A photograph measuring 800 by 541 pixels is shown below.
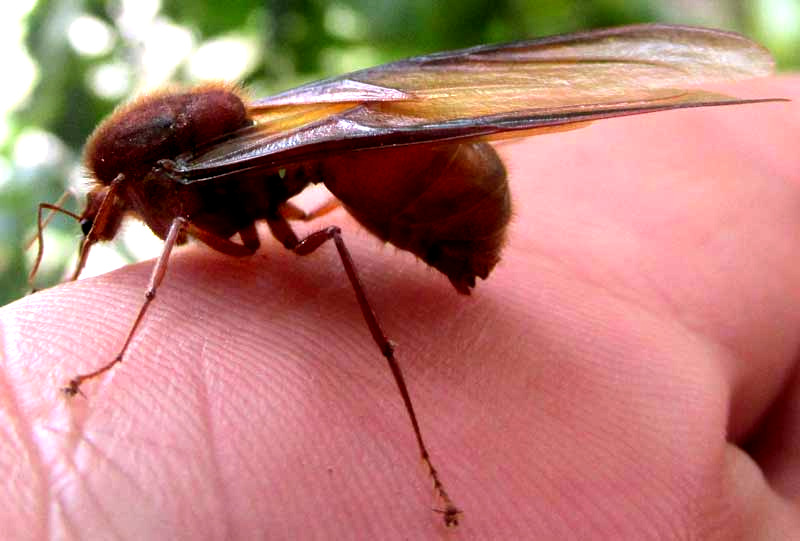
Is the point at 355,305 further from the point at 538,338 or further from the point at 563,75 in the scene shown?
the point at 563,75

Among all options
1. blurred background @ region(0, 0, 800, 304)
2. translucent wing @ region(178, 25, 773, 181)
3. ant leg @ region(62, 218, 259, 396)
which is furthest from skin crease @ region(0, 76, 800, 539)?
blurred background @ region(0, 0, 800, 304)

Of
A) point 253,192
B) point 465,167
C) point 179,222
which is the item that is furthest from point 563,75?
point 179,222

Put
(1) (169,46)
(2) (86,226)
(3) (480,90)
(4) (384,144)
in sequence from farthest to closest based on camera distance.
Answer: (1) (169,46) < (2) (86,226) < (3) (480,90) < (4) (384,144)

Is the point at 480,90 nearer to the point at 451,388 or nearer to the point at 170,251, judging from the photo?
the point at 451,388

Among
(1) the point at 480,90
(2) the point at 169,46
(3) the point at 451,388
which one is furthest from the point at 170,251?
(2) the point at 169,46

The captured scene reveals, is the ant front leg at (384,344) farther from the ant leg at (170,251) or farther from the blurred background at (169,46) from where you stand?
the blurred background at (169,46)

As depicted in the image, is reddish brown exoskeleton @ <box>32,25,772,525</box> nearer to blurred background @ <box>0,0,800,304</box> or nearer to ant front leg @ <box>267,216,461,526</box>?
ant front leg @ <box>267,216,461,526</box>
